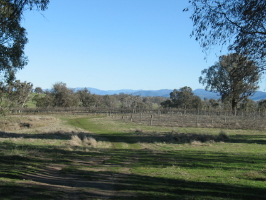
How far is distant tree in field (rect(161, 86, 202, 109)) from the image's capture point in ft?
270

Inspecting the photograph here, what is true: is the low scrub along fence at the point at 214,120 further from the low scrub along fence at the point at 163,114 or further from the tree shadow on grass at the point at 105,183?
the tree shadow on grass at the point at 105,183

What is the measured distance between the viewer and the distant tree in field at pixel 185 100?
3246 inches

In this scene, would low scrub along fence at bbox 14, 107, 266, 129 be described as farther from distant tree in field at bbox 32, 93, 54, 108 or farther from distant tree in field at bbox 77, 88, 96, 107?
distant tree in field at bbox 77, 88, 96, 107

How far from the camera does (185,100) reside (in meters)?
82.9

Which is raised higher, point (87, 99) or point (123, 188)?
point (87, 99)

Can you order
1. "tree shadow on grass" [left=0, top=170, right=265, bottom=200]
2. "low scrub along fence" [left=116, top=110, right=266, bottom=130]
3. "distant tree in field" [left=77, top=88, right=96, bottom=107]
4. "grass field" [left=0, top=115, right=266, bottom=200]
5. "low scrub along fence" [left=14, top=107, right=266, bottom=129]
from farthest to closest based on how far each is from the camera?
"distant tree in field" [left=77, top=88, right=96, bottom=107], "low scrub along fence" [left=14, top=107, right=266, bottom=129], "low scrub along fence" [left=116, top=110, right=266, bottom=130], "grass field" [left=0, top=115, right=266, bottom=200], "tree shadow on grass" [left=0, top=170, right=265, bottom=200]

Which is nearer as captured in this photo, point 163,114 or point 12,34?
point 12,34

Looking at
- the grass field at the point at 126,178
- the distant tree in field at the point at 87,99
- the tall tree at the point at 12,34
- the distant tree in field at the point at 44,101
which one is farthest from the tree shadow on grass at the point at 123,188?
the distant tree in field at the point at 87,99

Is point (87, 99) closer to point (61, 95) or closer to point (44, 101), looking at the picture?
point (61, 95)

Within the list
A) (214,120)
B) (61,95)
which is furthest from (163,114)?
(61,95)

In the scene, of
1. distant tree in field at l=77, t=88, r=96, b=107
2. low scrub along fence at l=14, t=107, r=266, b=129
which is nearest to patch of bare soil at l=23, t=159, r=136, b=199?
low scrub along fence at l=14, t=107, r=266, b=129

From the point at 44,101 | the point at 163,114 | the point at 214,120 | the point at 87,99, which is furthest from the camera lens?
the point at 87,99

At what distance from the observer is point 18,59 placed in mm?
16062

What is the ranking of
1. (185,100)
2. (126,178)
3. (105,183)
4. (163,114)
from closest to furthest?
1. (105,183)
2. (126,178)
3. (163,114)
4. (185,100)
